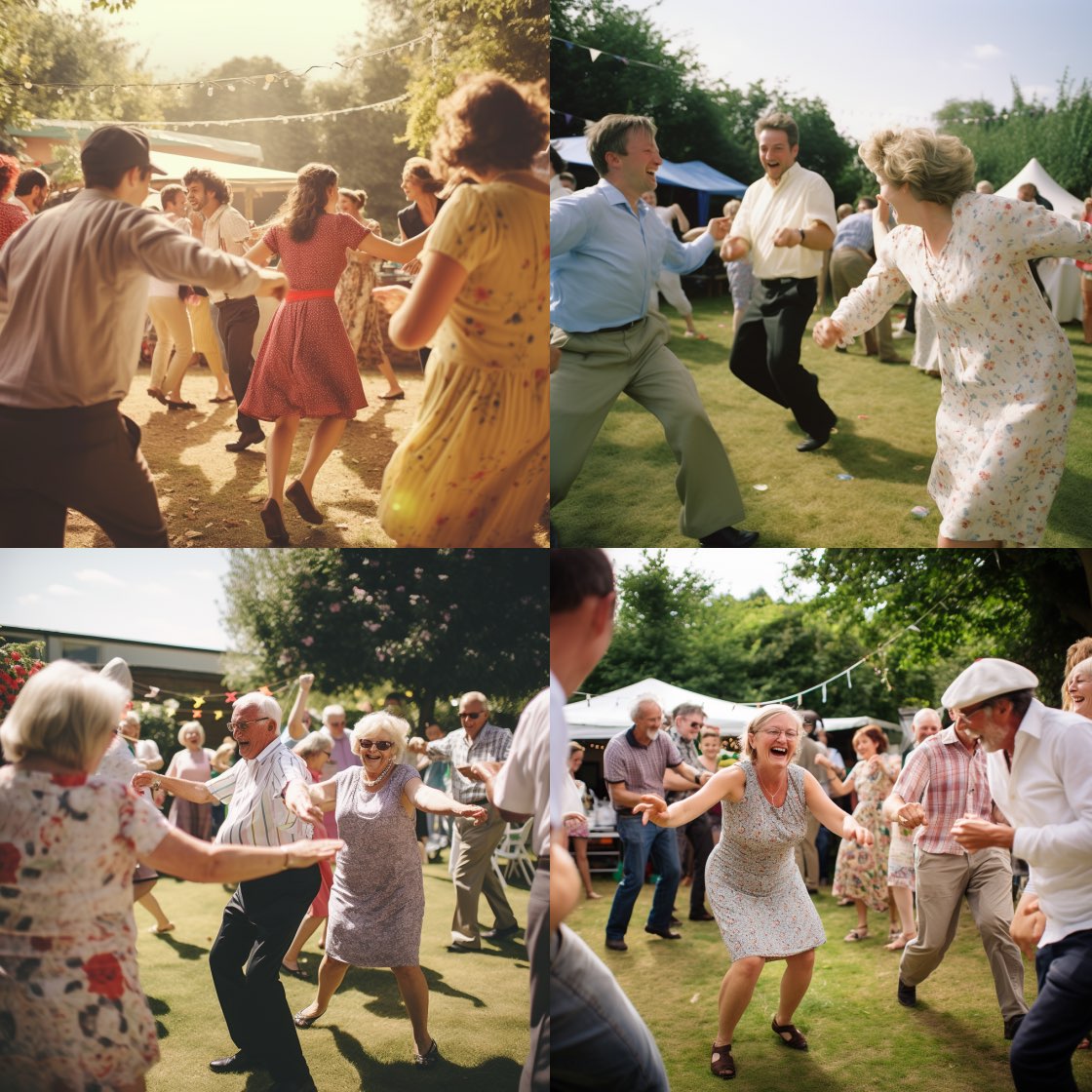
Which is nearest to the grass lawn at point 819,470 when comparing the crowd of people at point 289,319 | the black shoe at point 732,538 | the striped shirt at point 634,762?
the black shoe at point 732,538

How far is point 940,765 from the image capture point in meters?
4.68

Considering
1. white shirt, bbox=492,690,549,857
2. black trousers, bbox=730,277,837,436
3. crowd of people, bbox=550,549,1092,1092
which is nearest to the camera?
crowd of people, bbox=550,549,1092,1092

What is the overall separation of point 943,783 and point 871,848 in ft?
4.46

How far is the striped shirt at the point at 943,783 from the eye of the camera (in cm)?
467

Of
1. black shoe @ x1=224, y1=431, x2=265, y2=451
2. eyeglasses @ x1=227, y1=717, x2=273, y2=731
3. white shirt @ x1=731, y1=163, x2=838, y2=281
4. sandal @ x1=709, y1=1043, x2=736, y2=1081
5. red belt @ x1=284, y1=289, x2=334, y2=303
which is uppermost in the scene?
white shirt @ x1=731, y1=163, x2=838, y2=281

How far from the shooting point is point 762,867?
441 centimetres

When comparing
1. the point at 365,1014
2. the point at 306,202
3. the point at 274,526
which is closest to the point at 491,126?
the point at 306,202

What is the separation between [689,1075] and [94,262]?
384cm

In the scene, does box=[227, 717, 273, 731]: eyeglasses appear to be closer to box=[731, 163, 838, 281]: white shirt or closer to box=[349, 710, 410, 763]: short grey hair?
box=[349, 710, 410, 763]: short grey hair

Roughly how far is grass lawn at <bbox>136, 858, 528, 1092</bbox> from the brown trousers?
1.43 m

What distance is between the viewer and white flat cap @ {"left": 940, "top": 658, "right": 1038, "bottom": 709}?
3586 millimetres

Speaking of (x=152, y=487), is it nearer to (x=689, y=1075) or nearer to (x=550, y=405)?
(x=550, y=405)

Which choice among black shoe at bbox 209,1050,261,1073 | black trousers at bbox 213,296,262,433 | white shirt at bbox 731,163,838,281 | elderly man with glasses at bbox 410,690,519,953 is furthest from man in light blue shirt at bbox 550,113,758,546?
black shoe at bbox 209,1050,261,1073

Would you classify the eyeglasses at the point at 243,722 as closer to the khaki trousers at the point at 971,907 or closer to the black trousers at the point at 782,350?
the khaki trousers at the point at 971,907
